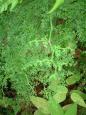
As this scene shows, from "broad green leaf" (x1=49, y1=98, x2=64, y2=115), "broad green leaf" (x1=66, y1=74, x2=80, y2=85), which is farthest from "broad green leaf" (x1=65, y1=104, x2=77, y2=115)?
"broad green leaf" (x1=66, y1=74, x2=80, y2=85)

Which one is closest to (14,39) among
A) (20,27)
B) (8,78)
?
(20,27)

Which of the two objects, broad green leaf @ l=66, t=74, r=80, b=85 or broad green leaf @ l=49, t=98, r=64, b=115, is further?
broad green leaf @ l=66, t=74, r=80, b=85

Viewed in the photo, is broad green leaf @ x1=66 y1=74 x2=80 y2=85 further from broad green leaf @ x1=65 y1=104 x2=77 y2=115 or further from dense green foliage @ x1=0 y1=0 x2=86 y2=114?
broad green leaf @ x1=65 y1=104 x2=77 y2=115

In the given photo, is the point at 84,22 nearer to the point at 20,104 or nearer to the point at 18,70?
the point at 18,70

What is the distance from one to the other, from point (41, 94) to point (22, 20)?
39 centimetres

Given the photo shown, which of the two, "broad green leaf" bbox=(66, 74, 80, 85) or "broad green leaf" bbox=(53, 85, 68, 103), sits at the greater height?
"broad green leaf" bbox=(66, 74, 80, 85)

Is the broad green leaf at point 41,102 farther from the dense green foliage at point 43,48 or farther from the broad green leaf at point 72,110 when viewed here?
the broad green leaf at point 72,110

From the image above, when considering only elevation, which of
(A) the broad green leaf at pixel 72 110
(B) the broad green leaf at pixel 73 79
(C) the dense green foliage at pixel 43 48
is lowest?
(A) the broad green leaf at pixel 72 110

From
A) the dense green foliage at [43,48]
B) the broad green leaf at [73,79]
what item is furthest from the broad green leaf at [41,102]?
the broad green leaf at [73,79]

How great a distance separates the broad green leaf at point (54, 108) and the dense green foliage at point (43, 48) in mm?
87

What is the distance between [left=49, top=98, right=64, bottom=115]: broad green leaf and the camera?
1.27 metres

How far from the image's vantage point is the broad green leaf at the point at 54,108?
1272mm

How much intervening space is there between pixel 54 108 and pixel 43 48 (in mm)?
267

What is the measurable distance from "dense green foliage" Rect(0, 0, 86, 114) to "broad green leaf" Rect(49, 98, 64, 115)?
0.09 metres
